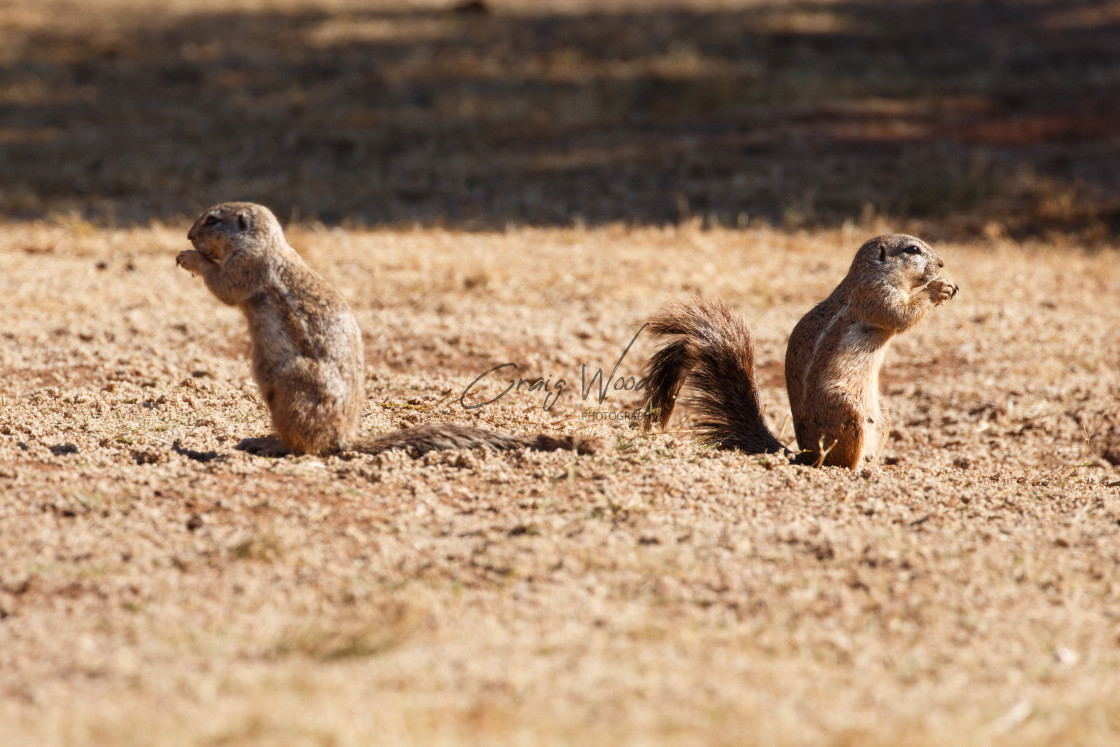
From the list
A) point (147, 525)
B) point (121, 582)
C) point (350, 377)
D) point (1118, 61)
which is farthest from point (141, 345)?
point (1118, 61)

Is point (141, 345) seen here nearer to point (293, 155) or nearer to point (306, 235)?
point (306, 235)

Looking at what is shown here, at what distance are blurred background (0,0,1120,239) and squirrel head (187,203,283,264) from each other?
5.51 meters

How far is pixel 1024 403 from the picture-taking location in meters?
6.66

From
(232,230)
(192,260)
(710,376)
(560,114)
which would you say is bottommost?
(710,376)

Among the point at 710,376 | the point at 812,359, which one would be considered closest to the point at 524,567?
the point at 710,376

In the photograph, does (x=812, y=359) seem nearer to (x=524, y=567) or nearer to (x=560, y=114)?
(x=524, y=567)

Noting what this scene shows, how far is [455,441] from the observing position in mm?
4754

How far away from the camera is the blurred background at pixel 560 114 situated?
1138cm

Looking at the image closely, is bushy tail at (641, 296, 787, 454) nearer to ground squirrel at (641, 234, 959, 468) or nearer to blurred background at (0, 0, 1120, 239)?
ground squirrel at (641, 234, 959, 468)

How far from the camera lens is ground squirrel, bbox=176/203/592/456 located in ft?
15.0
